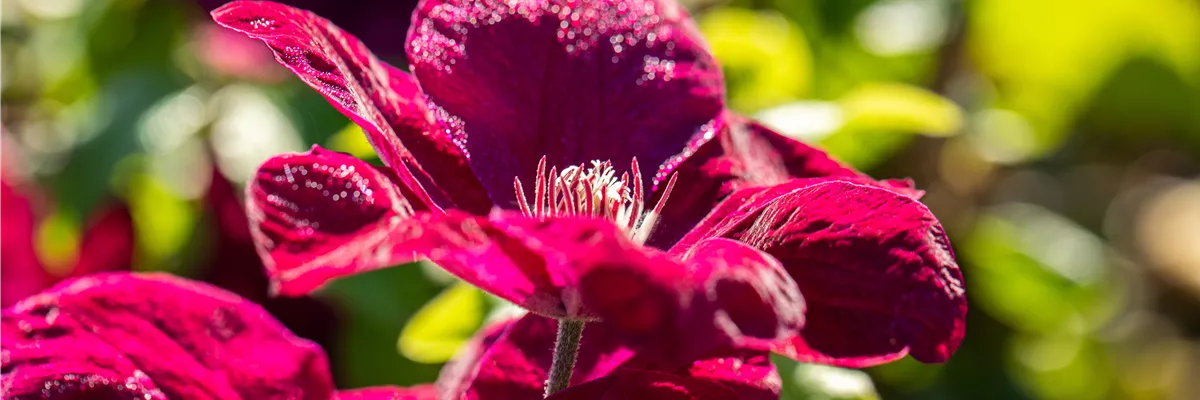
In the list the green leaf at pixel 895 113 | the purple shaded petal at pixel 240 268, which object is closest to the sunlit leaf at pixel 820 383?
the green leaf at pixel 895 113

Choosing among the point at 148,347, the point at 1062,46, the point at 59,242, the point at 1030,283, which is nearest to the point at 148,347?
the point at 148,347

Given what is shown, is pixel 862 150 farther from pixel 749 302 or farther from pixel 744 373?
pixel 749 302

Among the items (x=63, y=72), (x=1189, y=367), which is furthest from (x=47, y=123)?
(x=1189, y=367)

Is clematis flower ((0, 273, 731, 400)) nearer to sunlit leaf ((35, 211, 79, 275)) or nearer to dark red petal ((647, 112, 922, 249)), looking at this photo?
dark red petal ((647, 112, 922, 249))

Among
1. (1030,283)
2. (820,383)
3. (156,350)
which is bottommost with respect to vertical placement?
(1030,283)

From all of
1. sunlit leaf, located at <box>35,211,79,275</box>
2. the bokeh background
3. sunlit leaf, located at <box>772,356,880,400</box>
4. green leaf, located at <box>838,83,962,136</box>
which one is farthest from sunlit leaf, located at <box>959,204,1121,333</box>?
sunlit leaf, located at <box>35,211,79,275</box>

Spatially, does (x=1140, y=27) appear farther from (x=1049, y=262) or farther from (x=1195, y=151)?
(x=1049, y=262)
